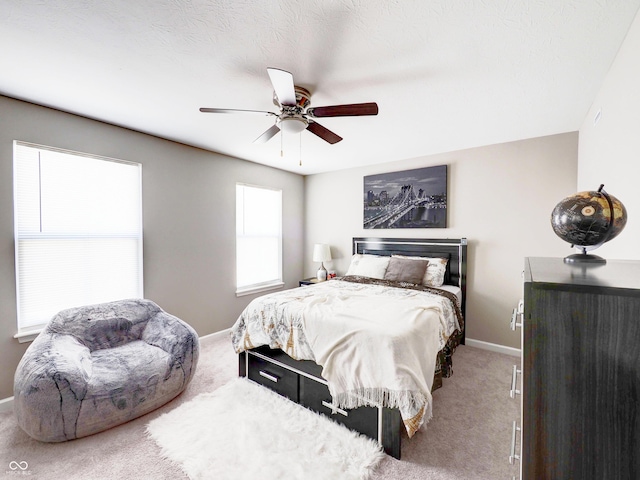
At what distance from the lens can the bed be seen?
1.69 meters

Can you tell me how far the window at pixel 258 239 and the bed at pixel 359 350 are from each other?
1.55 meters

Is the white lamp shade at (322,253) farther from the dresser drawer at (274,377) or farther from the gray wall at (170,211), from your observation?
the dresser drawer at (274,377)

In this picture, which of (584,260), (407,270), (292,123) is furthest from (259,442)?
(407,270)

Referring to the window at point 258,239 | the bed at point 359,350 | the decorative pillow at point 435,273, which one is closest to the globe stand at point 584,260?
the bed at point 359,350

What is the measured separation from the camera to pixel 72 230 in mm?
2582

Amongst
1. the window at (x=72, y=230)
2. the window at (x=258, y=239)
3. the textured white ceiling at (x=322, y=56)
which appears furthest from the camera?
the window at (x=258, y=239)

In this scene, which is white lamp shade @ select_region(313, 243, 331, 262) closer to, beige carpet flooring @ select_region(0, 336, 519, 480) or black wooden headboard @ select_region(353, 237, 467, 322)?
black wooden headboard @ select_region(353, 237, 467, 322)

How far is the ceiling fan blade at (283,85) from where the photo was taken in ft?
4.98

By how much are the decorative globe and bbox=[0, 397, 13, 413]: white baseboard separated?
389 cm

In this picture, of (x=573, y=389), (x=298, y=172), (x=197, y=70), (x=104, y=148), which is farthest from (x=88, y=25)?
(x=298, y=172)

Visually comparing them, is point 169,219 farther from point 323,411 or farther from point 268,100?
point 323,411

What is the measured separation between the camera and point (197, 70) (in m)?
1.87

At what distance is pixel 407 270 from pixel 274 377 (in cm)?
197

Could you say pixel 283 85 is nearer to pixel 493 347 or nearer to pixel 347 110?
pixel 347 110
